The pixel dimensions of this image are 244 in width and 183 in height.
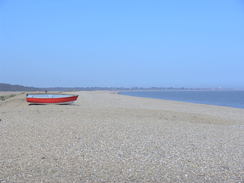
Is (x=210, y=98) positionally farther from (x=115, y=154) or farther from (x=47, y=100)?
(x=115, y=154)

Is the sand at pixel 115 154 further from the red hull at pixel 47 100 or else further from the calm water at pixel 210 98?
the calm water at pixel 210 98

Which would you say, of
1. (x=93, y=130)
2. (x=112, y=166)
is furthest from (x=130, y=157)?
(x=93, y=130)

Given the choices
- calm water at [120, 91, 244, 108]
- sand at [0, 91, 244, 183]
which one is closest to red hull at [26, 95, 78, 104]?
sand at [0, 91, 244, 183]

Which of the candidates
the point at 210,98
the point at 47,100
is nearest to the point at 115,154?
the point at 47,100

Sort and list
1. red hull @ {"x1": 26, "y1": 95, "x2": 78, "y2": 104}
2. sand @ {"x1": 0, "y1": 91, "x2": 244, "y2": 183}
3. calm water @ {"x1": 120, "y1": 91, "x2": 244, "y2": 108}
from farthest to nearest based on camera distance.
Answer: calm water @ {"x1": 120, "y1": 91, "x2": 244, "y2": 108}, red hull @ {"x1": 26, "y1": 95, "x2": 78, "y2": 104}, sand @ {"x1": 0, "y1": 91, "x2": 244, "y2": 183}

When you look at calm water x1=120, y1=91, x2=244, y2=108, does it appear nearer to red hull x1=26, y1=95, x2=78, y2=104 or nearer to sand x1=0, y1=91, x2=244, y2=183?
red hull x1=26, y1=95, x2=78, y2=104

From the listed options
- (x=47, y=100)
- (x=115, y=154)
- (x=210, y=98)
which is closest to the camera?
(x=115, y=154)

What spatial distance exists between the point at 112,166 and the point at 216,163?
2915 millimetres

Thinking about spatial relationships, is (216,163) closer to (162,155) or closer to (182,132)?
(162,155)

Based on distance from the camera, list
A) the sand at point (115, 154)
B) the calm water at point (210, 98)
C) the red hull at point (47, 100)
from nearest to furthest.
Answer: the sand at point (115, 154)
the red hull at point (47, 100)
the calm water at point (210, 98)

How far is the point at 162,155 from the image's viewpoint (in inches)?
365

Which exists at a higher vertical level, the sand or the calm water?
the sand

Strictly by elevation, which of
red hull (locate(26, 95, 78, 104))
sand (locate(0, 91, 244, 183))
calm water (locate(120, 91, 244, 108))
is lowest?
calm water (locate(120, 91, 244, 108))

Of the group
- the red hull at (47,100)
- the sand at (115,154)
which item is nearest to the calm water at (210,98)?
the red hull at (47,100)
